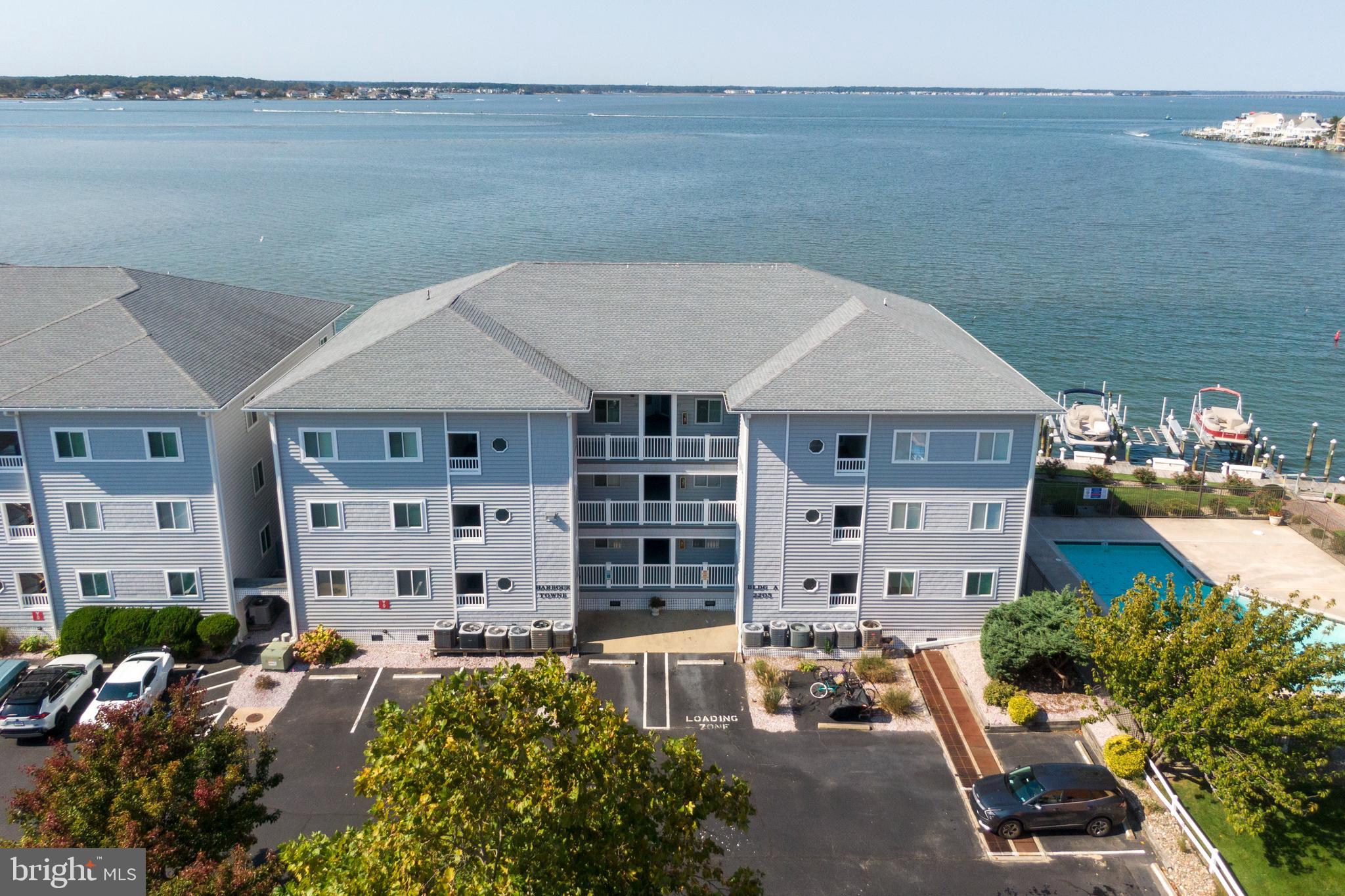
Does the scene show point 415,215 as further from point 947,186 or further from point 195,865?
point 195,865

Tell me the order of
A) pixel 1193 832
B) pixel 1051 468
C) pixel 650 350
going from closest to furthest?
1. pixel 1193 832
2. pixel 650 350
3. pixel 1051 468

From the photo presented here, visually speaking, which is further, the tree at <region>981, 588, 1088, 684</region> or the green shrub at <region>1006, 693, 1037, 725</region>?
the tree at <region>981, 588, 1088, 684</region>

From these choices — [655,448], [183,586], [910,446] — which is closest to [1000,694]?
[910,446]

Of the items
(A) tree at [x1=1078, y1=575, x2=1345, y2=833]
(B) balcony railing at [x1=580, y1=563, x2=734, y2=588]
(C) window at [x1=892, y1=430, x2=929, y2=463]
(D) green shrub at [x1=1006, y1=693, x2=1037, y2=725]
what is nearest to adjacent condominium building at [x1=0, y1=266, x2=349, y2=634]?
(B) balcony railing at [x1=580, y1=563, x2=734, y2=588]

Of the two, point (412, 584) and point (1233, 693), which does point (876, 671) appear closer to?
point (1233, 693)

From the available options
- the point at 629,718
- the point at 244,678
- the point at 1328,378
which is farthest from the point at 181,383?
the point at 1328,378

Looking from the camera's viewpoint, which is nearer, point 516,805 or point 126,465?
point 516,805

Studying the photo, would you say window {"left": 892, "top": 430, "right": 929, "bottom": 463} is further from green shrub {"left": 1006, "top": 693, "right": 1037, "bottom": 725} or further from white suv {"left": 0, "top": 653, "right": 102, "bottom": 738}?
white suv {"left": 0, "top": 653, "right": 102, "bottom": 738}
